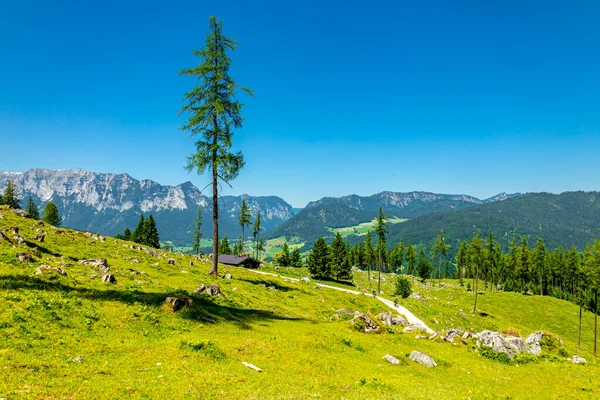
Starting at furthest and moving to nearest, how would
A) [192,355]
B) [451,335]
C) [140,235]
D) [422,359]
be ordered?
1. [140,235]
2. [451,335]
3. [422,359]
4. [192,355]

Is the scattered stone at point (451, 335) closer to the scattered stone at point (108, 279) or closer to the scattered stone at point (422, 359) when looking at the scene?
the scattered stone at point (422, 359)

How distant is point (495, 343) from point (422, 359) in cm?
844

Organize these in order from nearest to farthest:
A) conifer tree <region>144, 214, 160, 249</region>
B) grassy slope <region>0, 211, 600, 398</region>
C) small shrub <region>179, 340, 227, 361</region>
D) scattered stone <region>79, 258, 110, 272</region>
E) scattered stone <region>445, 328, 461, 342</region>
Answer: grassy slope <region>0, 211, 600, 398</region>, small shrub <region>179, 340, 227, 361</region>, scattered stone <region>445, 328, 461, 342</region>, scattered stone <region>79, 258, 110, 272</region>, conifer tree <region>144, 214, 160, 249</region>

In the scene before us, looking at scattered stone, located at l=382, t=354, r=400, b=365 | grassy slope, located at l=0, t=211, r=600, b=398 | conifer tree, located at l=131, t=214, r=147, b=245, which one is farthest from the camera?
conifer tree, located at l=131, t=214, r=147, b=245

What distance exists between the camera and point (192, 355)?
1355 cm

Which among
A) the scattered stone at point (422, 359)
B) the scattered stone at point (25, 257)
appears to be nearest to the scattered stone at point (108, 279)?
the scattered stone at point (25, 257)

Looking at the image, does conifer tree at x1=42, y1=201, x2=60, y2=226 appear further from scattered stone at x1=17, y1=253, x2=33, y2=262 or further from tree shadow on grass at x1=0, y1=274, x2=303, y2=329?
tree shadow on grass at x1=0, y1=274, x2=303, y2=329

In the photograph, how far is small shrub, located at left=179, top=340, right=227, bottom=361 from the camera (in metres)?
14.0

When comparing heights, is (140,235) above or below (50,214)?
below

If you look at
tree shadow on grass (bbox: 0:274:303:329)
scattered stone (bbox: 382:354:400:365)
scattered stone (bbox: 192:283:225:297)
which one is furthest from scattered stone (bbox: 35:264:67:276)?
scattered stone (bbox: 382:354:400:365)

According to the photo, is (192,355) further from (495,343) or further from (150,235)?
(150,235)

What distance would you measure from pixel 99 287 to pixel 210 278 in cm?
1503

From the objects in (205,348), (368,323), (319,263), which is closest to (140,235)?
(319,263)

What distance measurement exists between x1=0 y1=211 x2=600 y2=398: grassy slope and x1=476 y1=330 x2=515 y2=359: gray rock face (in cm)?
162
